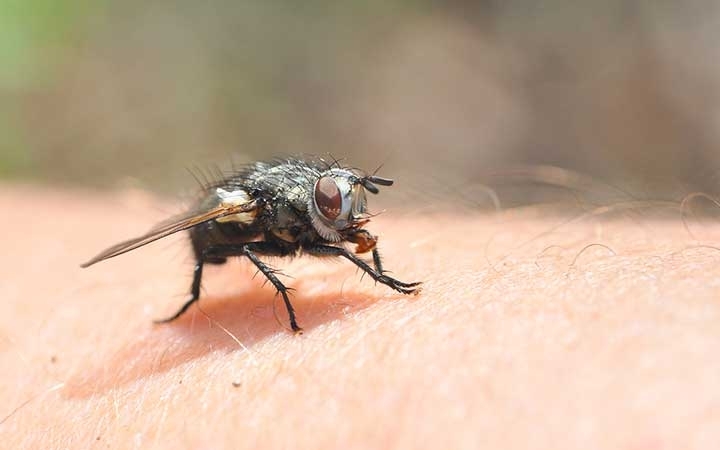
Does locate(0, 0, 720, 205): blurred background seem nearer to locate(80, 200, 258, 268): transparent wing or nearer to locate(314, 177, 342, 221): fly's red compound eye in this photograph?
locate(80, 200, 258, 268): transparent wing

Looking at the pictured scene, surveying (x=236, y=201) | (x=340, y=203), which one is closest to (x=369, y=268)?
(x=340, y=203)

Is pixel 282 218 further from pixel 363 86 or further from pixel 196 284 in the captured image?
pixel 363 86

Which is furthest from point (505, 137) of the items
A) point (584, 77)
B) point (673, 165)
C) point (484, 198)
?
point (484, 198)

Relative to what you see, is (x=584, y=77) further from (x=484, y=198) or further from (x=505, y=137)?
(x=484, y=198)

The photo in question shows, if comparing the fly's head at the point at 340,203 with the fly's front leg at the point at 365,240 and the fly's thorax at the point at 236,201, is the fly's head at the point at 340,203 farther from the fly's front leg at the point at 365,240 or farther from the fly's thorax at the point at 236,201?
the fly's thorax at the point at 236,201

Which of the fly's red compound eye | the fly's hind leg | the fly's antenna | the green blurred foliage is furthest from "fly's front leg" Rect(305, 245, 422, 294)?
the green blurred foliage

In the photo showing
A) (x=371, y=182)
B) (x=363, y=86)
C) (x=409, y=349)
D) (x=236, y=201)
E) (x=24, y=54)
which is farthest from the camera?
(x=363, y=86)
